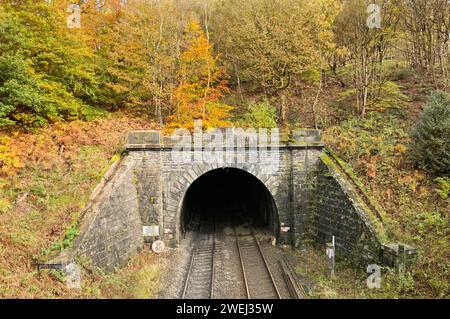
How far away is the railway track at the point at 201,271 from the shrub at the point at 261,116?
696 centimetres

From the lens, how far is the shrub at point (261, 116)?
60.8 ft

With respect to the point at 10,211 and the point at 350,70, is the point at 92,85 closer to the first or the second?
the point at 10,211

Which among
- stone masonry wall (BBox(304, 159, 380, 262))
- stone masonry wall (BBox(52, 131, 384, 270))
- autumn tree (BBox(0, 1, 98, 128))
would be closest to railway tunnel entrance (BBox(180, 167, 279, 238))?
stone masonry wall (BBox(52, 131, 384, 270))

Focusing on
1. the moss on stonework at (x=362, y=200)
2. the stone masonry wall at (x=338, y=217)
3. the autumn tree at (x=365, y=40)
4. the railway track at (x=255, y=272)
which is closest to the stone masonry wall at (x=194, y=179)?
the stone masonry wall at (x=338, y=217)

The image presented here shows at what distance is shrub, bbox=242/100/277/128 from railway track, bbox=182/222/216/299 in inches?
274

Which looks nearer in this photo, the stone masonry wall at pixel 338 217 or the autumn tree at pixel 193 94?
the stone masonry wall at pixel 338 217

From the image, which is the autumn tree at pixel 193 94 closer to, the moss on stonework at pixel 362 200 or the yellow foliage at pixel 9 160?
the moss on stonework at pixel 362 200

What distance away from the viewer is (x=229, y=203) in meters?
24.5

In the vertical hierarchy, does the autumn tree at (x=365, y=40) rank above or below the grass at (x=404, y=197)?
above

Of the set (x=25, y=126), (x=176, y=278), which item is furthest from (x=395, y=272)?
(x=25, y=126)

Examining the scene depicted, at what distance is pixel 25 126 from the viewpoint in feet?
47.3

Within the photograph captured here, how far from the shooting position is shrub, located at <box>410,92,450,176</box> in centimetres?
1116

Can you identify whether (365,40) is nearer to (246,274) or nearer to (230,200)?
(246,274)

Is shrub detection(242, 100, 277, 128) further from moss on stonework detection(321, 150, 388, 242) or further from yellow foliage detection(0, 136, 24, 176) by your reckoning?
yellow foliage detection(0, 136, 24, 176)
